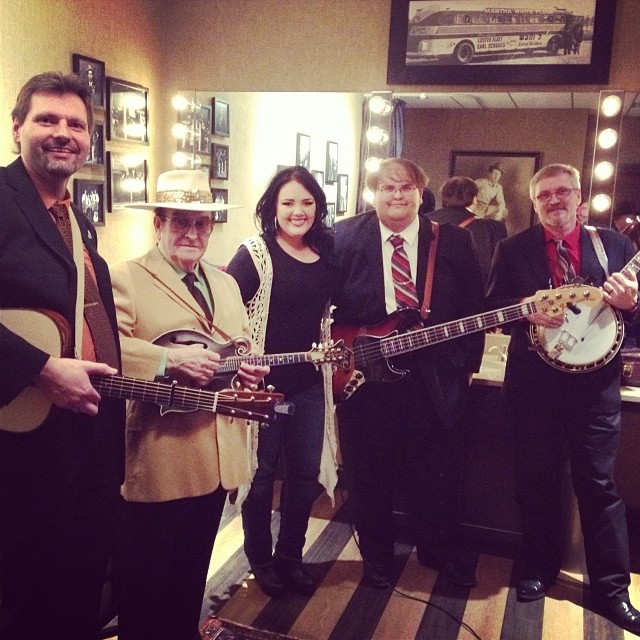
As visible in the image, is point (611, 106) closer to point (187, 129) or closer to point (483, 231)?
point (483, 231)

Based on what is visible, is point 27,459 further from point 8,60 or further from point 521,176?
point 521,176

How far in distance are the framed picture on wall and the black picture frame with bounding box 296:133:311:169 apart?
1058mm

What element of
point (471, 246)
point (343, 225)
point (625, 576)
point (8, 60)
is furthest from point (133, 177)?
point (625, 576)

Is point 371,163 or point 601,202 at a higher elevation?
point 371,163

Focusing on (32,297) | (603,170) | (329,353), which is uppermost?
(603,170)

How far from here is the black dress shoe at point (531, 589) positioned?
2604 mm

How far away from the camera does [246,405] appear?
177 centimetres

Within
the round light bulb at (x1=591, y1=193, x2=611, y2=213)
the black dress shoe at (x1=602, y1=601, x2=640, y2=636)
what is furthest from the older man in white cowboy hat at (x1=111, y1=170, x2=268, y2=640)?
the round light bulb at (x1=591, y1=193, x2=611, y2=213)

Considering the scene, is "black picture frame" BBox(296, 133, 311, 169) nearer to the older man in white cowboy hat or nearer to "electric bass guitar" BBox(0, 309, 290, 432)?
the older man in white cowboy hat

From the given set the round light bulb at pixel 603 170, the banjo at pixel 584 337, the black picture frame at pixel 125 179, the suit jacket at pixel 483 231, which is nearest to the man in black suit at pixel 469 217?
the suit jacket at pixel 483 231

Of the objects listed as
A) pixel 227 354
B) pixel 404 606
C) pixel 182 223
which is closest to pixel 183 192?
pixel 182 223

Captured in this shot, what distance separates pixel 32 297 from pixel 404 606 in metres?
1.77

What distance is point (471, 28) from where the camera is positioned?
10.3 feet

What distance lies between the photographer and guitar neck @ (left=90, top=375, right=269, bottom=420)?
1.68 metres
